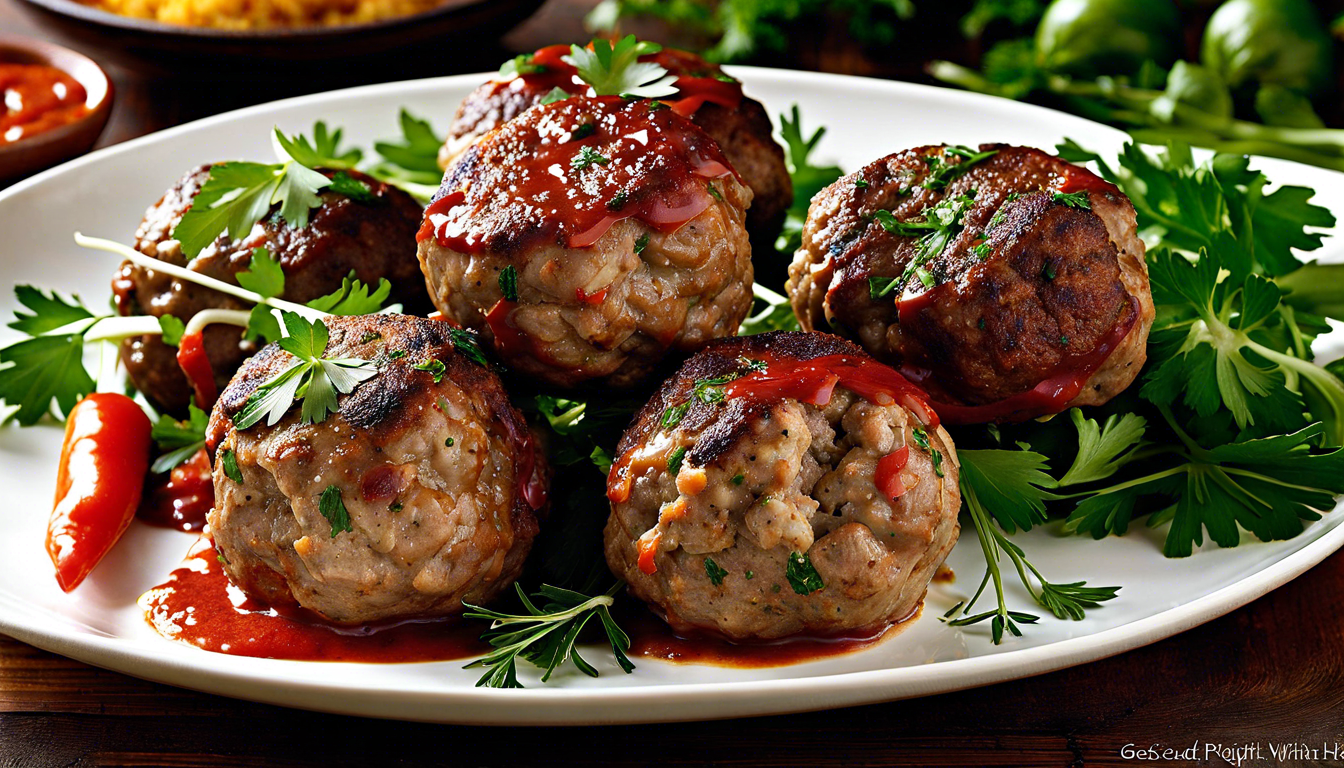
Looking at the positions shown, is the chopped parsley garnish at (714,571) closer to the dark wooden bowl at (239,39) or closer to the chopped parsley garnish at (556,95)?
the chopped parsley garnish at (556,95)

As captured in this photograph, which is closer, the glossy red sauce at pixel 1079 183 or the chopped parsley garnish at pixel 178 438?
the glossy red sauce at pixel 1079 183

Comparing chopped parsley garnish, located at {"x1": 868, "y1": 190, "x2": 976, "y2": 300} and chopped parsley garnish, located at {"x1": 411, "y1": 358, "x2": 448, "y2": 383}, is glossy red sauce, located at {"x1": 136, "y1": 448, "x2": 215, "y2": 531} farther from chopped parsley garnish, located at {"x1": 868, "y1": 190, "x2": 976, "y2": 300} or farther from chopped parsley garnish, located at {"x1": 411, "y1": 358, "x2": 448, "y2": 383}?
chopped parsley garnish, located at {"x1": 868, "y1": 190, "x2": 976, "y2": 300}

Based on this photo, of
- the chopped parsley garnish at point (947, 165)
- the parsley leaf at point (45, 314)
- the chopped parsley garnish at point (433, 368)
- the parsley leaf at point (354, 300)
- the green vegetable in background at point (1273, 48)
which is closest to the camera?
the chopped parsley garnish at point (433, 368)

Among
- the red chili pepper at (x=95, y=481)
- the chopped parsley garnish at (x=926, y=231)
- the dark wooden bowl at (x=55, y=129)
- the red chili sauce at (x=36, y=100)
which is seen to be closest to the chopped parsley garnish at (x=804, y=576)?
the chopped parsley garnish at (x=926, y=231)

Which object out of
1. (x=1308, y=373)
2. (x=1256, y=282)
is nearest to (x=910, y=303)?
(x=1256, y=282)

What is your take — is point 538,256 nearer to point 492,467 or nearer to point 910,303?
point 492,467

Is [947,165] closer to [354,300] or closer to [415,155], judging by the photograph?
[354,300]
